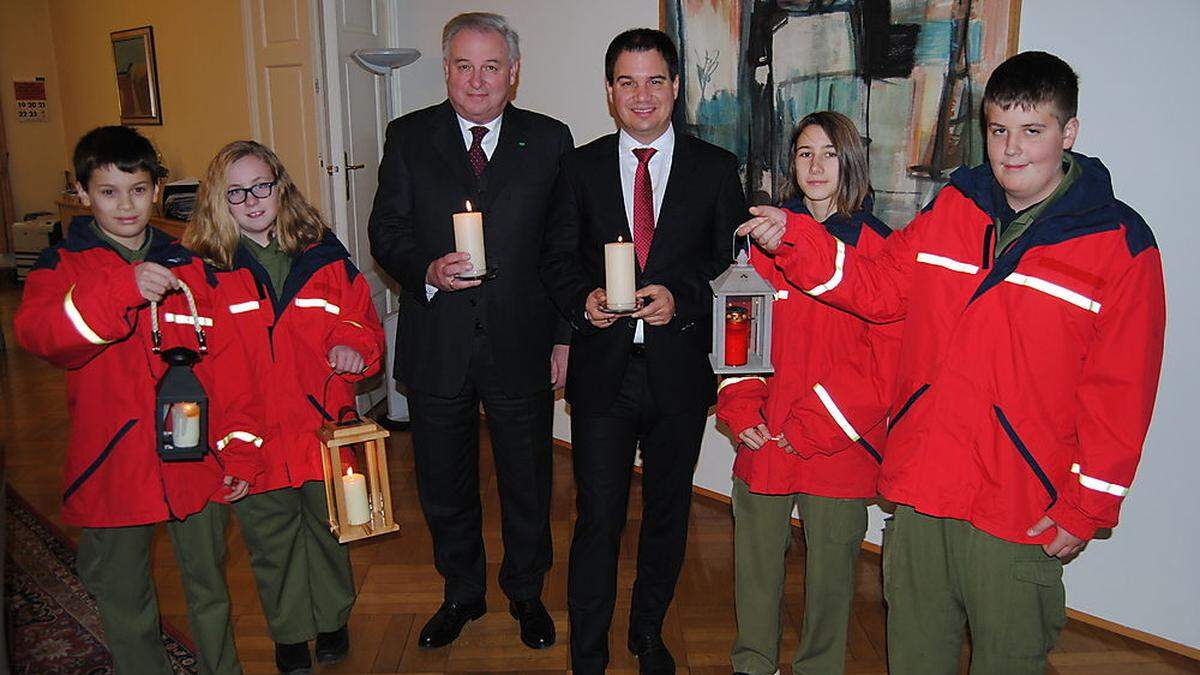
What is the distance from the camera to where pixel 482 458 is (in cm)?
403

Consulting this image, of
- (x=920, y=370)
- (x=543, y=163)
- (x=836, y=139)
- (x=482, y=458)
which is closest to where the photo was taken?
(x=920, y=370)

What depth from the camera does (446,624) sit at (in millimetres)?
2559

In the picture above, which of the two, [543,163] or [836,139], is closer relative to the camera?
[836,139]

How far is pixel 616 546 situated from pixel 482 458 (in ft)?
6.40

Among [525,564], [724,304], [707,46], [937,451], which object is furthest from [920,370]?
[707,46]

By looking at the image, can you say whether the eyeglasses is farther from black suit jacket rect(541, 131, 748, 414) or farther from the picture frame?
the picture frame

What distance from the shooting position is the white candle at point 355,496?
1.91 metres

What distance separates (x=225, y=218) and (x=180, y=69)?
5.29 metres

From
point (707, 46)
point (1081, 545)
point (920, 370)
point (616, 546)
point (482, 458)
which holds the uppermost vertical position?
point (707, 46)

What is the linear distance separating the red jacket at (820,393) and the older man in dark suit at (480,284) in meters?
0.63

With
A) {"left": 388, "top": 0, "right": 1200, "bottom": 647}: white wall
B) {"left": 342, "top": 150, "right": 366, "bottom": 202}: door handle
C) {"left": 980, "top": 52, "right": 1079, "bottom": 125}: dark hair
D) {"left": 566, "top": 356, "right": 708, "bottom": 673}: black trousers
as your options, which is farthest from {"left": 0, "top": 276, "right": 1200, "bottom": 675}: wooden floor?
{"left": 980, "top": 52, "right": 1079, "bottom": 125}: dark hair

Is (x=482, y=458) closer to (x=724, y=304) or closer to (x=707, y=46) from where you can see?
(x=707, y=46)

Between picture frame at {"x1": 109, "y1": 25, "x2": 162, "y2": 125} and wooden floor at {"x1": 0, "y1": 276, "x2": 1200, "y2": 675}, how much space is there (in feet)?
14.0

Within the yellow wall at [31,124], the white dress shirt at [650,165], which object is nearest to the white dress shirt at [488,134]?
the white dress shirt at [650,165]
